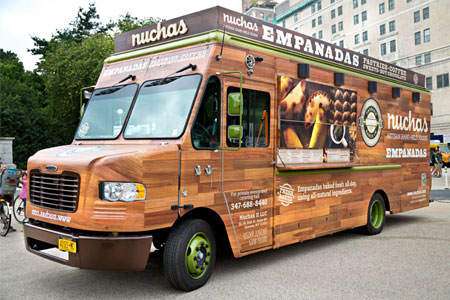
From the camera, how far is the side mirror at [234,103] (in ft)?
17.8

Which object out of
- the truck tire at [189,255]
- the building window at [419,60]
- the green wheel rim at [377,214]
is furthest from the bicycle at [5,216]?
the building window at [419,60]

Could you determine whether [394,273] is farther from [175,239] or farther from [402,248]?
[175,239]

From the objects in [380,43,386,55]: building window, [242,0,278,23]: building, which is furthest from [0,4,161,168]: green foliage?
[242,0,278,23]: building

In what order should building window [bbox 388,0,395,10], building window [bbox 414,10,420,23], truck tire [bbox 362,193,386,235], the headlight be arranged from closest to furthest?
the headlight < truck tire [bbox 362,193,386,235] < building window [bbox 414,10,420,23] < building window [bbox 388,0,395,10]

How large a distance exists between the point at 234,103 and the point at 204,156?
74cm

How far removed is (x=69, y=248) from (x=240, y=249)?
2166 mm

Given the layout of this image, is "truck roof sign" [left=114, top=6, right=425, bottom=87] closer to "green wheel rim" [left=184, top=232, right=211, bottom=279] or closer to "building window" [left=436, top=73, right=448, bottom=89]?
"green wheel rim" [left=184, top=232, right=211, bottom=279]

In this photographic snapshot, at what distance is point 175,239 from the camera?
5.14m

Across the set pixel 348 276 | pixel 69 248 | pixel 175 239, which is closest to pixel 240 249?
Answer: pixel 175 239

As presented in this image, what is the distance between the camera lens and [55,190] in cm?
510

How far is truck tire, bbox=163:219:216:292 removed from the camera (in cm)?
510

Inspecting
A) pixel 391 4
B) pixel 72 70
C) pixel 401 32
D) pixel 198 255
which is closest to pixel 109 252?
pixel 198 255

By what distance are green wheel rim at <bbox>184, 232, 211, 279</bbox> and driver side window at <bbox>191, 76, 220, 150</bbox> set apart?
111cm

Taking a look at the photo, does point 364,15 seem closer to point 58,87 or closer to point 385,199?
point 58,87
